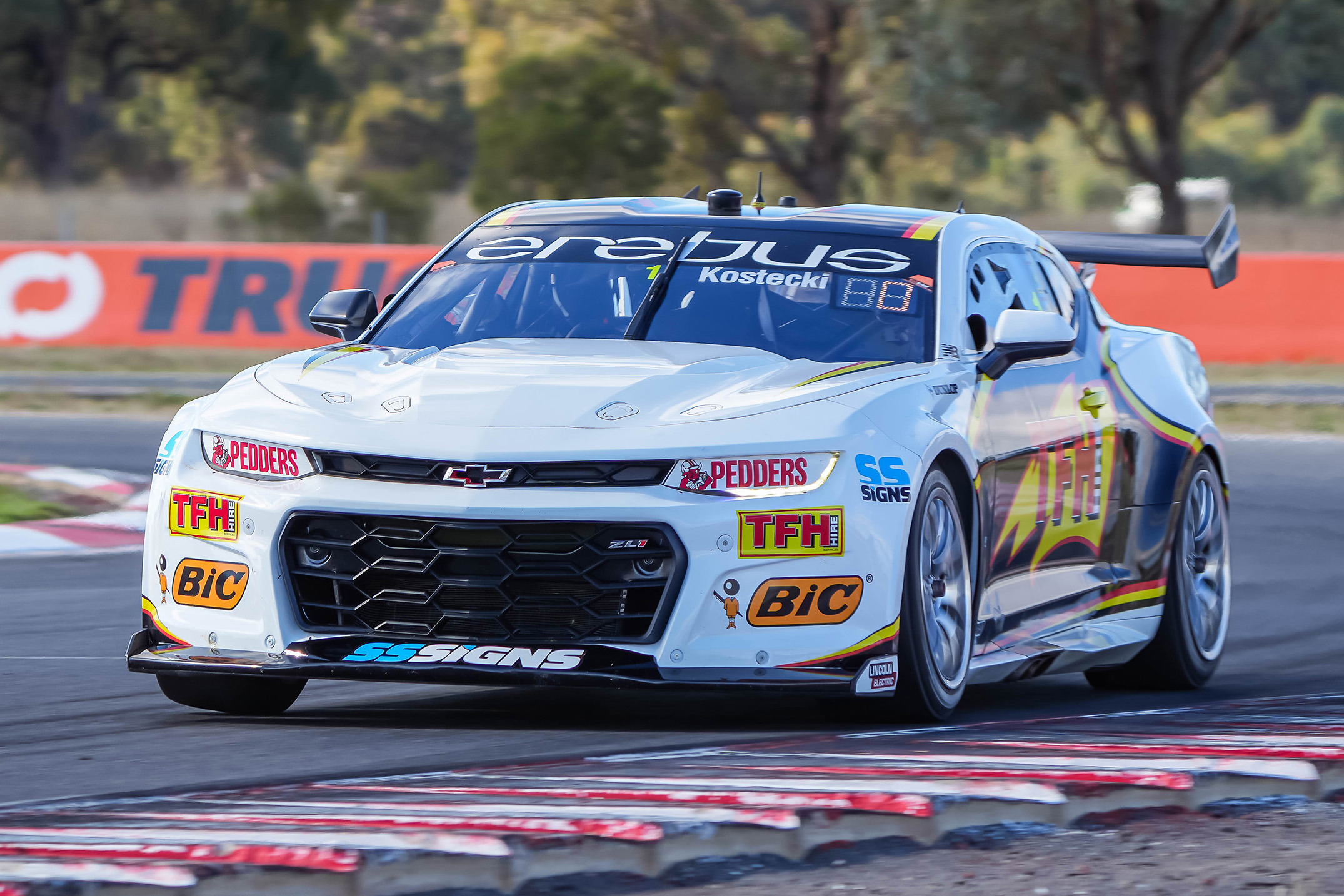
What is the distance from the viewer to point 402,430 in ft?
19.4

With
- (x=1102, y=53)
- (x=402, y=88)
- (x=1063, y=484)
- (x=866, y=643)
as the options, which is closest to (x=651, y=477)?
(x=866, y=643)

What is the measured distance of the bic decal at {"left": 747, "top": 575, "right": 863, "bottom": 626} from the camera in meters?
5.86

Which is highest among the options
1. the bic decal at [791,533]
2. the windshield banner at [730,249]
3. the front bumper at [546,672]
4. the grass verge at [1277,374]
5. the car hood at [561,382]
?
the windshield banner at [730,249]

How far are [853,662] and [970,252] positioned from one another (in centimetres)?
195

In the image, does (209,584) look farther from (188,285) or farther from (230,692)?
(188,285)

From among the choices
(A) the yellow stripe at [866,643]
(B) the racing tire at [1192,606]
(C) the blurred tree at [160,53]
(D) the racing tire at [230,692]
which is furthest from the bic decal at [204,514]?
(C) the blurred tree at [160,53]

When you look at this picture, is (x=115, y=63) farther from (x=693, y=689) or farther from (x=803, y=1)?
(x=693, y=689)

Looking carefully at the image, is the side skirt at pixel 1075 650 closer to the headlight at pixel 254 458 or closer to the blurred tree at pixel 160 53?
the headlight at pixel 254 458

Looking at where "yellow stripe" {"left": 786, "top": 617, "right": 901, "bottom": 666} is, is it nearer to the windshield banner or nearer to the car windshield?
the car windshield

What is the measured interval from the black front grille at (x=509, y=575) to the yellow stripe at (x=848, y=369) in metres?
0.75

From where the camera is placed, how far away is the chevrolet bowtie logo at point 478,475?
578 centimetres

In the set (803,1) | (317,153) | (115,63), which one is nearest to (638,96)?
(803,1)

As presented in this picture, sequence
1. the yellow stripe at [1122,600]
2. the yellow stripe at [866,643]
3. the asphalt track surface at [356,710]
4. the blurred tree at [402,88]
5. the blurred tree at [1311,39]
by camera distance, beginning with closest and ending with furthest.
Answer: the asphalt track surface at [356,710] → the yellow stripe at [866,643] → the yellow stripe at [1122,600] → the blurred tree at [1311,39] → the blurred tree at [402,88]

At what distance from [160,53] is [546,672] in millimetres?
45472
